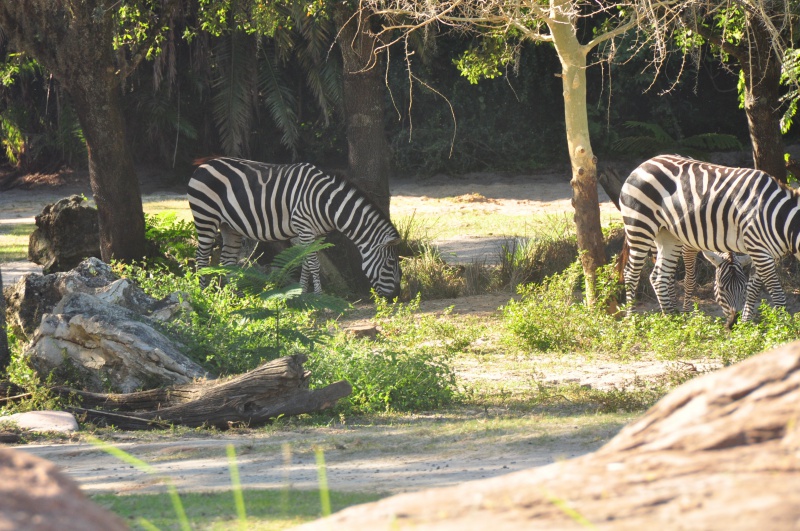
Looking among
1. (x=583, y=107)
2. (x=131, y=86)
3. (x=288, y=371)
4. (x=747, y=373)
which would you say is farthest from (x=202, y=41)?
(x=747, y=373)

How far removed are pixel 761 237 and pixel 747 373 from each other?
8.76 m

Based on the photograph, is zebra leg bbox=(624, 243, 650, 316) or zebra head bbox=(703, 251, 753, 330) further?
zebra leg bbox=(624, 243, 650, 316)

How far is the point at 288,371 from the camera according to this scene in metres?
7.11

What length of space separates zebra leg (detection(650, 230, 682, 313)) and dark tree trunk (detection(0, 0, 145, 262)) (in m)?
6.93

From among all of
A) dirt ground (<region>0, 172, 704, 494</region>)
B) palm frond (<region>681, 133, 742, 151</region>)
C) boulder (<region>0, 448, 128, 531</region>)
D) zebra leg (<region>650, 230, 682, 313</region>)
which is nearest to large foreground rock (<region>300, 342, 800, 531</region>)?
boulder (<region>0, 448, 128, 531</region>)

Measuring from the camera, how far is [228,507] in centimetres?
461

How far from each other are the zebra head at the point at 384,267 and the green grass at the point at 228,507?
872 cm

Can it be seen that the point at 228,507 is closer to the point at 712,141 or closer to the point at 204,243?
the point at 204,243

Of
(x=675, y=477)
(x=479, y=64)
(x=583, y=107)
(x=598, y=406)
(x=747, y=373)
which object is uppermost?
(x=479, y=64)

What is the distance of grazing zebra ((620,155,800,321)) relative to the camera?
10734 mm

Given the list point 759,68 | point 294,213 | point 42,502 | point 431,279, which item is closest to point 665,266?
point 759,68

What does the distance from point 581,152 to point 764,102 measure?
3.13 metres

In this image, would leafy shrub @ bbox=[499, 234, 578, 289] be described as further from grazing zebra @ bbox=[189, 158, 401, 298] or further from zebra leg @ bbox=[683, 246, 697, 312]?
zebra leg @ bbox=[683, 246, 697, 312]

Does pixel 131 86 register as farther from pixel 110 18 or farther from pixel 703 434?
pixel 703 434
